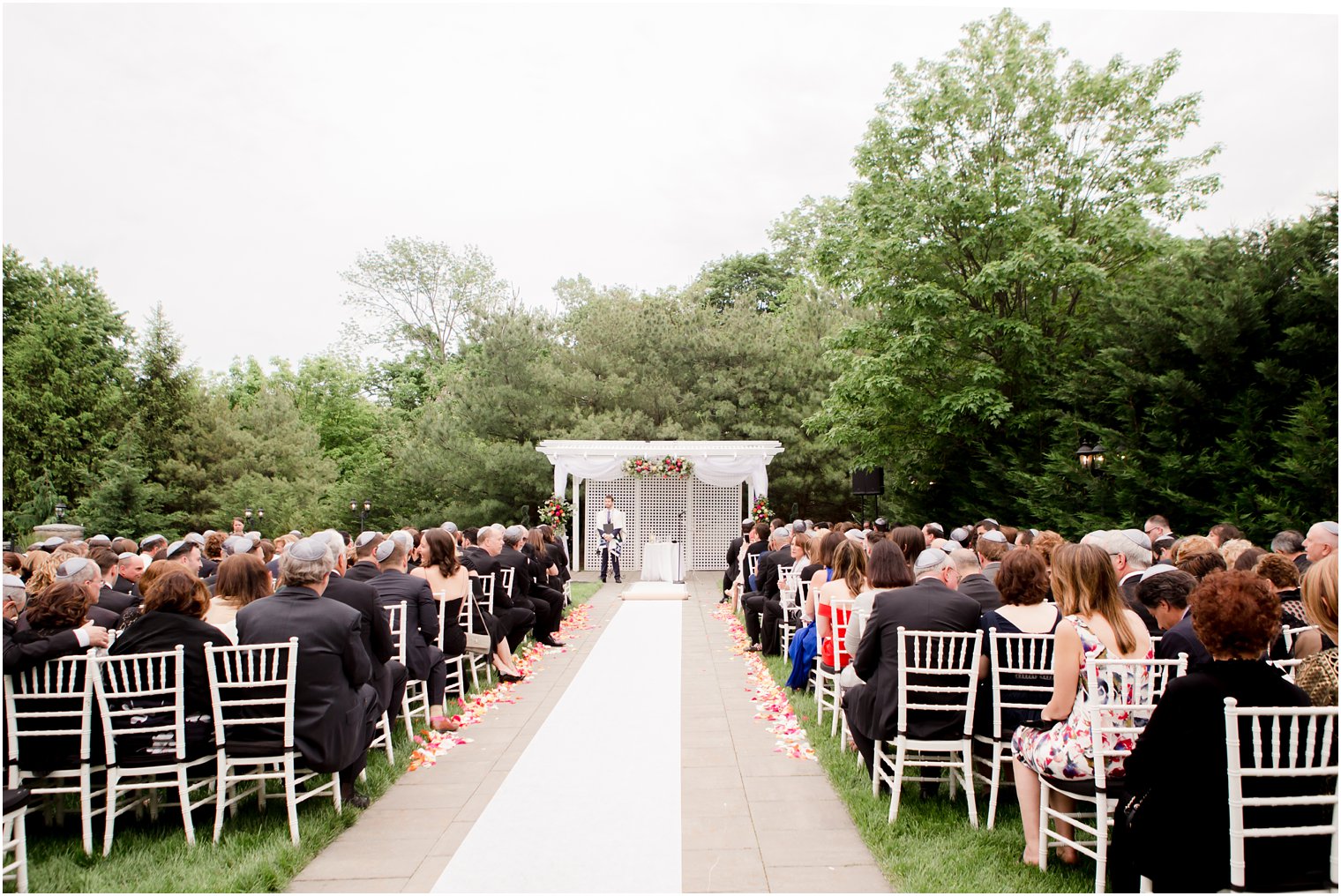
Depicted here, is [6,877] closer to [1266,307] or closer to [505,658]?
[505,658]

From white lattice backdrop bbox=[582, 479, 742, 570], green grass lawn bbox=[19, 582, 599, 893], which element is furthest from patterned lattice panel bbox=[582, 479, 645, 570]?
green grass lawn bbox=[19, 582, 599, 893]

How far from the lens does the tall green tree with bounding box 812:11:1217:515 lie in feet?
53.3

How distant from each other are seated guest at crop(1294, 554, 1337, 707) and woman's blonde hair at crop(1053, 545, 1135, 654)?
2.08ft

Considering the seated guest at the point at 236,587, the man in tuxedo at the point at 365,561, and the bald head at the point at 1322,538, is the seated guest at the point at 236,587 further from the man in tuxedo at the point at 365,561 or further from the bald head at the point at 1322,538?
the bald head at the point at 1322,538

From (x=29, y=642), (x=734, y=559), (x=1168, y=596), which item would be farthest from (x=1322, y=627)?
(x=734, y=559)

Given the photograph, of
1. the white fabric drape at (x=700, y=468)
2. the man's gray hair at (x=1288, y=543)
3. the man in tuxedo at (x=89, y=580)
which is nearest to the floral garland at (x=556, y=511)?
the white fabric drape at (x=700, y=468)

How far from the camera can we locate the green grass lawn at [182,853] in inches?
139

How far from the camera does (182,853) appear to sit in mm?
3855

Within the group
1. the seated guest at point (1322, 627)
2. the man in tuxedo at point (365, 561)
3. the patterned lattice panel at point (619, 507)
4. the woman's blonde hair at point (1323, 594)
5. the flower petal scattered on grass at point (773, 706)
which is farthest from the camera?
the patterned lattice panel at point (619, 507)

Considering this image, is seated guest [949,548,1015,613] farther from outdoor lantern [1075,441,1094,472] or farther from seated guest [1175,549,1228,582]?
outdoor lantern [1075,441,1094,472]

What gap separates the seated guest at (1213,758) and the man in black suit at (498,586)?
576 centimetres

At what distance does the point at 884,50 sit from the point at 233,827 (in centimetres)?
558

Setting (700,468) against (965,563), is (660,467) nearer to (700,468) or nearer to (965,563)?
(700,468)

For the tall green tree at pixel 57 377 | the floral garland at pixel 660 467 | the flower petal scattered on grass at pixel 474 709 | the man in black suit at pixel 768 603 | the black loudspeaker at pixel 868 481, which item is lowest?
the flower petal scattered on grass at pixel 474 709
